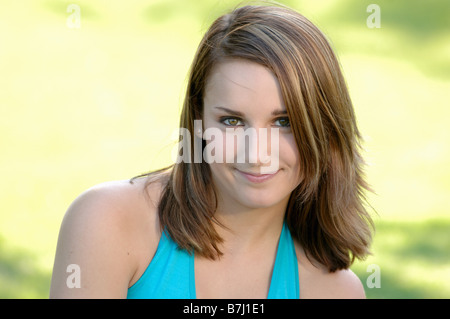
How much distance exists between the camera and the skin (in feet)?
7.68

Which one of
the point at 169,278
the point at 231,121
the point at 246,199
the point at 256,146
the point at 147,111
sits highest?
the point at 147,111

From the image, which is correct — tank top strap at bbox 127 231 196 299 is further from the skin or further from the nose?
the nose

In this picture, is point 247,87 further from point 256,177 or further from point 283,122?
point 256,177

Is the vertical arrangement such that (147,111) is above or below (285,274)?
above

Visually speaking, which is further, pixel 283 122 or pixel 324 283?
pixel 324 283

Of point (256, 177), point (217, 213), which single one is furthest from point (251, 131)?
point (217, 213)

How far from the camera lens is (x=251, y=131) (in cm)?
233

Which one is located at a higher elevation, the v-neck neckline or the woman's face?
the woman's face

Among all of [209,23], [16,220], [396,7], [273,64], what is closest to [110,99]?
[16,220]

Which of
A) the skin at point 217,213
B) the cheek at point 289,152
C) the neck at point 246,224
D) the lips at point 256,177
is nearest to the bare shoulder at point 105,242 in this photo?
the skin at point 217,213

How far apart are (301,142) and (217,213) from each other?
0.46m

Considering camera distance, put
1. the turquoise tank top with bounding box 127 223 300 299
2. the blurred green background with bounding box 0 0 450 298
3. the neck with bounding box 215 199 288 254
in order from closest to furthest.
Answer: the turquoise tank top with bounding box 127 223 300 299 → the neck with bounding box 215 199 288 254 → the blurred green background with bounding box 0 0 450 298

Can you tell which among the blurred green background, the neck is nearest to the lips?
the neck

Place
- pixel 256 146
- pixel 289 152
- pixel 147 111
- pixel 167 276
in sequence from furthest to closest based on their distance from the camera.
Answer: pixel 147 111
pixel 167 276
pixel 289 152
pixel 256 146
